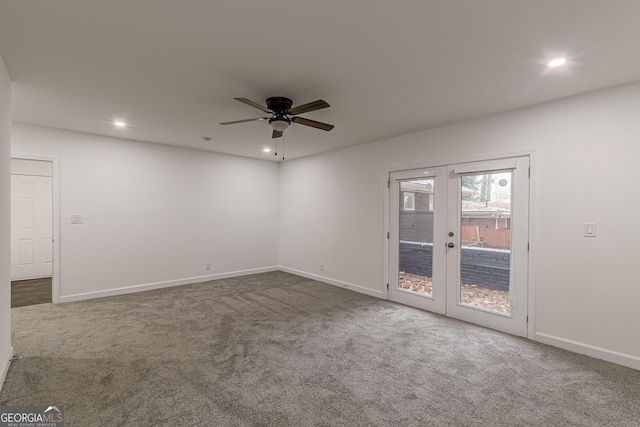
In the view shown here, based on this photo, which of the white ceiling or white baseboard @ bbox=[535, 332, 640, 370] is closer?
the white ceiling

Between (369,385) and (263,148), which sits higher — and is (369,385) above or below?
below

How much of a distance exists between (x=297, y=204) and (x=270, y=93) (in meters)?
3.52

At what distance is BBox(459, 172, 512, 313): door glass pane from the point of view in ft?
11.3

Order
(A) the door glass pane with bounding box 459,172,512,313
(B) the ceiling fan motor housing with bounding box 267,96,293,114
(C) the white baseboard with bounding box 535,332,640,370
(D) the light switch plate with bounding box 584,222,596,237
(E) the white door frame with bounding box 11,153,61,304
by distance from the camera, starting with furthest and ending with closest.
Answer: (E) the white door frame with bounding box 11,153,61,304 < (A) the door glass pane with bounding box 459,172,512,313 < (B) the ceiling fan motor housing with bounding box 267,96,293,114 < (D) the light switch plate with bounding box 584,222,596,237 < (C) the white baseboard with bounding box 535,332,640,370

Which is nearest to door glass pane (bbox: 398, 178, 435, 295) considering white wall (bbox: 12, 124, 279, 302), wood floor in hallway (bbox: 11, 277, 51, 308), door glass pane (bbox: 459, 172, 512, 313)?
door glass pane (bbox: 459, 172, 512, 313)

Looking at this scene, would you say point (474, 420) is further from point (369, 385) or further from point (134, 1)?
point (134, 1)

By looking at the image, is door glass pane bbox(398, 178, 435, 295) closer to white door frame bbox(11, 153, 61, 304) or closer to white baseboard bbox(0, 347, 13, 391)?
white baseboard bbox(0, 347, 13, 391)

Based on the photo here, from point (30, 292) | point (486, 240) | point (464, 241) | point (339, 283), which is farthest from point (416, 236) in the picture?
point (30, 292)

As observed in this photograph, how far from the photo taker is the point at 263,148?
549 centimetres

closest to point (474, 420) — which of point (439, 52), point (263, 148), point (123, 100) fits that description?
point (439, 52)

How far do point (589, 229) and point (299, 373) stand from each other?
3.03 m

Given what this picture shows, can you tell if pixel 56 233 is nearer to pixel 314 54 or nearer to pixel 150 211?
pixel 150 211

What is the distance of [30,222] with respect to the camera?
19.7 ft

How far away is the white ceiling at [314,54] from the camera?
1.78 meters
